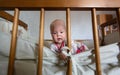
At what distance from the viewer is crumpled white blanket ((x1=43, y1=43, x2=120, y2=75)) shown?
0.58m

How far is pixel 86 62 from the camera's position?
592mm

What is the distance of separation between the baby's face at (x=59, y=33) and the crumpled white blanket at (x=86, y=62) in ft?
0.74

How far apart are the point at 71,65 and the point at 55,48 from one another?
13.7 inches

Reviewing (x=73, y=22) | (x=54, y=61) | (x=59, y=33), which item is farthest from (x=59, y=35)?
(x=73, y=22)

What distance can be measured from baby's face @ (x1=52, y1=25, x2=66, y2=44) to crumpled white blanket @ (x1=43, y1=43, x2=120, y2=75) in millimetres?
226

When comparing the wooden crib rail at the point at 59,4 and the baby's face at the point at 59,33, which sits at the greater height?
the wooden crib rail at the point at 59,4

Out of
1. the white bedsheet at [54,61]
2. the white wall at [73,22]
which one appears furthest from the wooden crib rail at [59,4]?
the white wall at [73,22]

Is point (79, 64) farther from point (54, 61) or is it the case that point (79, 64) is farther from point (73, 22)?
point (73, 22)

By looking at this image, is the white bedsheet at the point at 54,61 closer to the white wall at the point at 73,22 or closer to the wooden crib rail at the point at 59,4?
the wooden crib rail at the point at 59,4

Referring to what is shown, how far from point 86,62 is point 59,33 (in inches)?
11.5

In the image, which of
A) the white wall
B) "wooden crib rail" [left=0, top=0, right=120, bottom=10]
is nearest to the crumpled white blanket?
"wooden crib rail" [left=0, top=0, right=120, bottom=10]

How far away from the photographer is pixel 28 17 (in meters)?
2.11

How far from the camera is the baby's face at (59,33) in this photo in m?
0.81

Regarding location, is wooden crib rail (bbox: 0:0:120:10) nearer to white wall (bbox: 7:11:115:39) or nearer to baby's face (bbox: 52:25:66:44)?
baby's face (bbox: 52:25:66:44)
